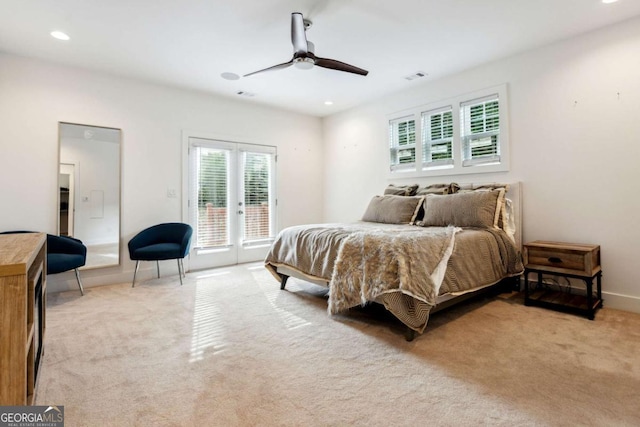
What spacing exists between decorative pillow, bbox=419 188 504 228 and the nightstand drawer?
1.39 ft

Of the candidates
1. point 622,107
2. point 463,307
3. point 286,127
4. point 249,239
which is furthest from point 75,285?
point 622,107

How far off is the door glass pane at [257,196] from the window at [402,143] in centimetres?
207

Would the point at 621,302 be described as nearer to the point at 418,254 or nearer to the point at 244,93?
the point at 418,254

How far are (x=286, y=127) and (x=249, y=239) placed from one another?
82.3 inches

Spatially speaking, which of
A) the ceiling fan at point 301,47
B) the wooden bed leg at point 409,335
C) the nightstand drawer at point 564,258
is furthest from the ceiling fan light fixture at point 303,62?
the nightstand drawer at point 564,258

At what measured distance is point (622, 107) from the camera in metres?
2.82

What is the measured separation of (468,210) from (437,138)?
142 centimetres

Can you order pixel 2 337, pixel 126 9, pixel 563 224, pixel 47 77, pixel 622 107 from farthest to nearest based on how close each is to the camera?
pixel 47 77 → pixel 563 224 → pixel 622 107 → pixel 126 9 → pixel 2 337

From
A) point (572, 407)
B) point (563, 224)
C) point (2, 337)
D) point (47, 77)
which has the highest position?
point (47, 77)

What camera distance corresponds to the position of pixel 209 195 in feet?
15.3

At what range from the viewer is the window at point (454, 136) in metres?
3.64

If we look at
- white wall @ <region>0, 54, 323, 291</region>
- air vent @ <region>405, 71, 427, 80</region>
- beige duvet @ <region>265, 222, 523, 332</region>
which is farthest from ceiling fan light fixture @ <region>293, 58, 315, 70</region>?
white wall @ <region>0, 54, 323, 291</region>

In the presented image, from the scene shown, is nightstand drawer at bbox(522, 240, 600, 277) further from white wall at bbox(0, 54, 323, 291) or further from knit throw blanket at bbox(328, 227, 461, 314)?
white wall at bbox(0, 54, 323, 291)

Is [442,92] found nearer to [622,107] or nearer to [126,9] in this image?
[622,107]
